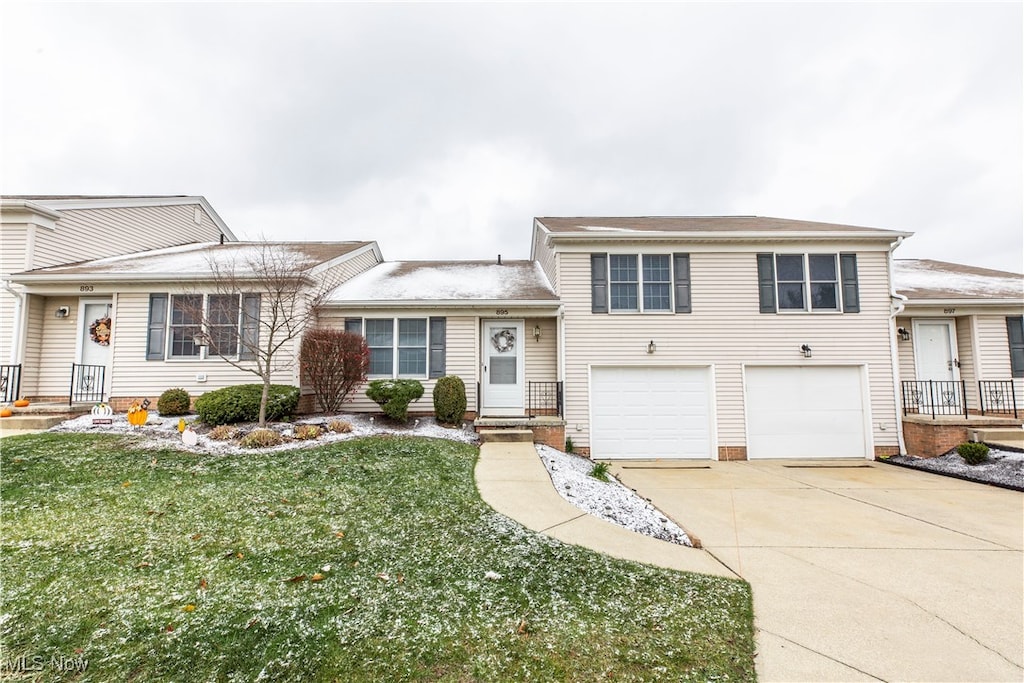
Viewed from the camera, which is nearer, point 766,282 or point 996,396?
point 766,282

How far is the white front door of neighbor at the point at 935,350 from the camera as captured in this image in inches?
418

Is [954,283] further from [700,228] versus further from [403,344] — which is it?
[403,344]

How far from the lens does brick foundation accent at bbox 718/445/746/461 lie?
9.71 metres

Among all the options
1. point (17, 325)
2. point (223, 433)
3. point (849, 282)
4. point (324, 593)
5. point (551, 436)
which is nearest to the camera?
point (324, 593)

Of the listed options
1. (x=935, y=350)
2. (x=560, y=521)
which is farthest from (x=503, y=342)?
(x=935, y=350)

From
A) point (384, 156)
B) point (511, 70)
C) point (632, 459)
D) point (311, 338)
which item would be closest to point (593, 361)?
point (632, 459)

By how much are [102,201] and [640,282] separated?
1457cm

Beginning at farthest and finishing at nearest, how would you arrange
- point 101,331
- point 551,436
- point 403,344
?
point 403,344 → point 101,331 → point 551,436

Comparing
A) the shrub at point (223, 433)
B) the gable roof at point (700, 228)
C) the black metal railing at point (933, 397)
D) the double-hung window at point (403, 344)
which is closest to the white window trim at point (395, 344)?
the double-hung window at point (403, 344)

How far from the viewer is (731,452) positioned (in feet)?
32.0

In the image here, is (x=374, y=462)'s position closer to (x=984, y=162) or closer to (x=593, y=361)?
(x=593, y=361)

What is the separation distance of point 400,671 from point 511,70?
12.2 meters

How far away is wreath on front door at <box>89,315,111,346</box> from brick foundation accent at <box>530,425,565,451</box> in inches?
393

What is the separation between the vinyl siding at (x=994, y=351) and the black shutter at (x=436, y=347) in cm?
1260
